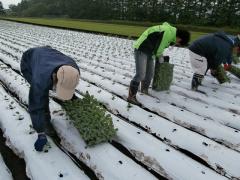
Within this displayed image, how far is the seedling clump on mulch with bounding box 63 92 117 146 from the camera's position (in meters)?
3.40

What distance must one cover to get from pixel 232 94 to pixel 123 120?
7.98 feet

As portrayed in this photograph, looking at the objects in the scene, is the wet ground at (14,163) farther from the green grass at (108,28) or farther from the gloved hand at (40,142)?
the green grass at (108,28)

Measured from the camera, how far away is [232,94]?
5691 mm

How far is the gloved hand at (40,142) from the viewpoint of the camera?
125 inches

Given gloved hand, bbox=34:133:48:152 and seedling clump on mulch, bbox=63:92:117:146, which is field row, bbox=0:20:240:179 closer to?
seedling clump on mulch, bbox=63:92:117:146

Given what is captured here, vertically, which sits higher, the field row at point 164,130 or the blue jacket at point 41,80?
the blue jacket at point 41,80

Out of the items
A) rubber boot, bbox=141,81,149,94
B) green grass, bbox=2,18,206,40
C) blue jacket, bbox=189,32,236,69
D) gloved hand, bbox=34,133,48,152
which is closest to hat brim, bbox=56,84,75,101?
gloved hand, bbox=34,133,48,152

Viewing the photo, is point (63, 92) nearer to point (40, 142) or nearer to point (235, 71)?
point (40, 142)

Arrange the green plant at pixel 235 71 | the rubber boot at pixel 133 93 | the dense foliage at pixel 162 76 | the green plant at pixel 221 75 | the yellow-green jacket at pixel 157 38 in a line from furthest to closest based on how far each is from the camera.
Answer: the green plant at pixel 235 71
the green plant at pixel 221 75
the dense foliage at pixel 162 76
the rubber boot at pixel 133 93
the yellow-green jacket at pixel 157 38

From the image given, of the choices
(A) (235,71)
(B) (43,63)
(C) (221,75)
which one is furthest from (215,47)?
(B) (43,63)

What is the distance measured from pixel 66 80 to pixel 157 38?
7.83 ft

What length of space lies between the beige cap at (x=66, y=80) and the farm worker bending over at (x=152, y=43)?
2242mm

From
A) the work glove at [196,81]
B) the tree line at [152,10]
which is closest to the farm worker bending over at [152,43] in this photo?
the work glove at [196,81]

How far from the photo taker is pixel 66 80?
2.76m
